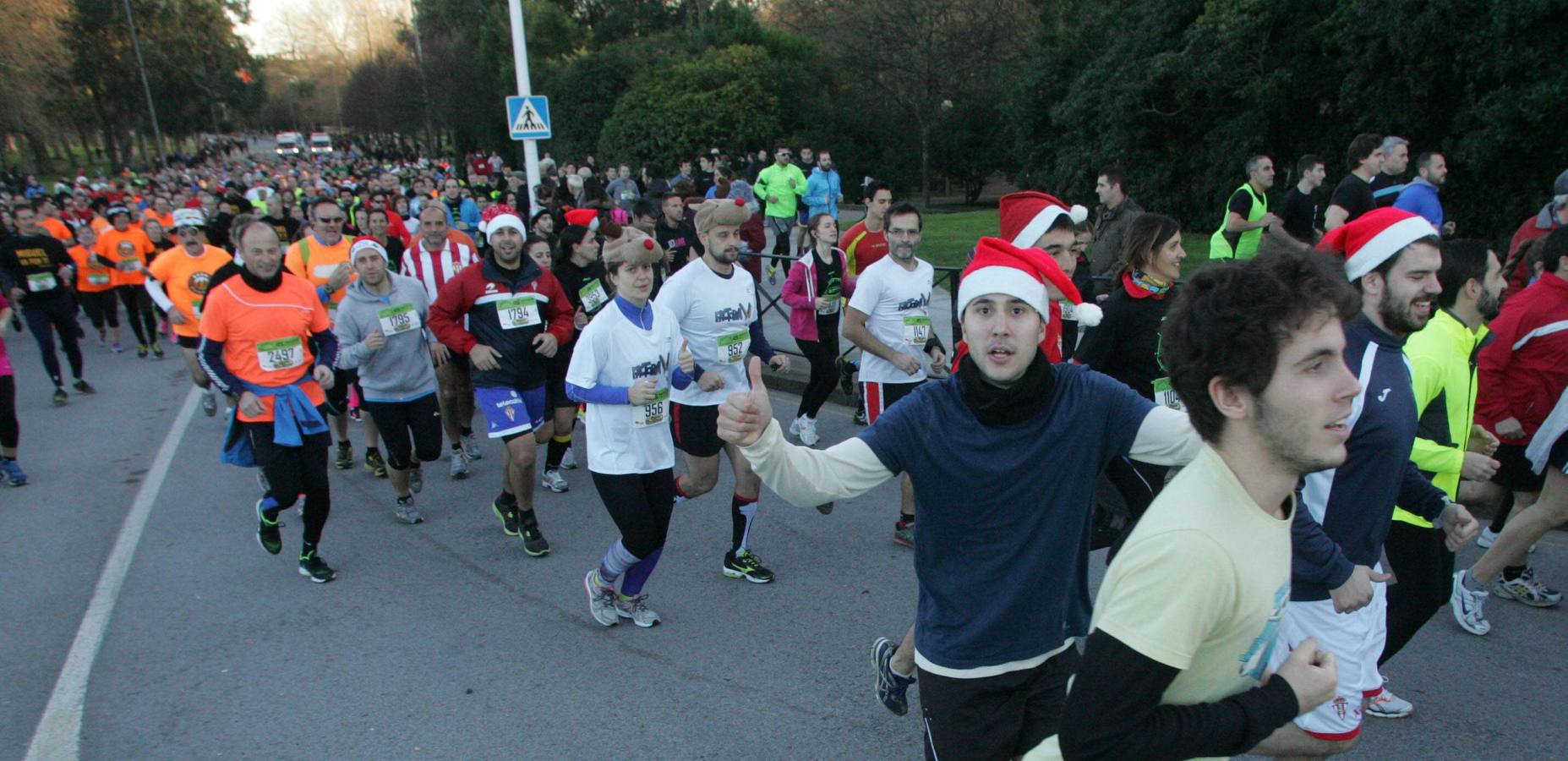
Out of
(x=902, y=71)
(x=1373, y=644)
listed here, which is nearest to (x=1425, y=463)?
(x=1373, y=644)

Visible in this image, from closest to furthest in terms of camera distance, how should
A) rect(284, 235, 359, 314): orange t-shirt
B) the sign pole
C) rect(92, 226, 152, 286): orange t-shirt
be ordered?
rect(284, 235, 359, 314): orange t-shirt < rect(92, 226, 152, 286): orange t-shirt < the sign pole

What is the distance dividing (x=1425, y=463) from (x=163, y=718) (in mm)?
4987

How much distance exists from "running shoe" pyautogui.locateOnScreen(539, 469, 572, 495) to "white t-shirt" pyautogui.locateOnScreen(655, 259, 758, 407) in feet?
7.01

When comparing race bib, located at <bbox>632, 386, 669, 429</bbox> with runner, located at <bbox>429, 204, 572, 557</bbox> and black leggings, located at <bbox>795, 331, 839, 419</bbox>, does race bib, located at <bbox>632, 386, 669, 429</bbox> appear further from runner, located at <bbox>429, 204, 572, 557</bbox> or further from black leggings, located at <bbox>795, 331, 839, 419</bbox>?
black leggings, located at <bbox>795, 331, 839, 419</bbox>

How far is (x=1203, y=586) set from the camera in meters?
1.57

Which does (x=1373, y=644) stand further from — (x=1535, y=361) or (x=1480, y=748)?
(x=1535, y=361)

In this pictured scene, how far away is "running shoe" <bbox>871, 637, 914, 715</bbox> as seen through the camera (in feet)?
11.8

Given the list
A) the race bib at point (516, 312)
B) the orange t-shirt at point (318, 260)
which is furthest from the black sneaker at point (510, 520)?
the orange t-shirt at point (318, 260)

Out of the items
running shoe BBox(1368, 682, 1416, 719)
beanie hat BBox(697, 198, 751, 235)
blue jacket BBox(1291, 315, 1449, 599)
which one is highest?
beanie hat BBox(697, 198, 751, 235)

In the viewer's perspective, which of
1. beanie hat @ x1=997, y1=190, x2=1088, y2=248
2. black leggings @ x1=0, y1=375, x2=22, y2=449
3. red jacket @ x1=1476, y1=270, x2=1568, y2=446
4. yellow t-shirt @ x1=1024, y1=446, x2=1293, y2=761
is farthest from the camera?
black leggings @ x1=0, y1=375, x2=22, y2=449

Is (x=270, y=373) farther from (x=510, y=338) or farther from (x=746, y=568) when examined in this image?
(x=746, y=568)

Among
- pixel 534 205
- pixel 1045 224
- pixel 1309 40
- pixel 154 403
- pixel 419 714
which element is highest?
pixel 1309 40

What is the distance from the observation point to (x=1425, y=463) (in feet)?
10.8

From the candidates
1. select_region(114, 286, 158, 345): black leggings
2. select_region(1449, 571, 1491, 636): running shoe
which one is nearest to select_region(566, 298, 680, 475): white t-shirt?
select_region(1449, 571, 1491, 636): running shoe
